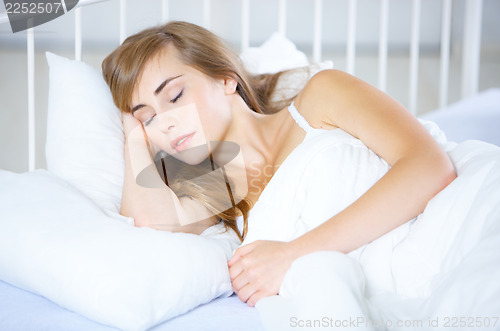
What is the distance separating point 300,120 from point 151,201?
1.09 feet

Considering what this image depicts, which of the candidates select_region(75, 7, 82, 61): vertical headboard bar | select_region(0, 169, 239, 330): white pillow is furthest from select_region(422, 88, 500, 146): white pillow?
select_region(75, 7, 82, 61): vertical headboard bar

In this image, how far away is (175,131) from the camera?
94cm

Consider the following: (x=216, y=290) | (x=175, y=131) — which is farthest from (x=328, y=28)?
(x=216, y=290)

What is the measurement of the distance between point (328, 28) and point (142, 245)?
1576 mm

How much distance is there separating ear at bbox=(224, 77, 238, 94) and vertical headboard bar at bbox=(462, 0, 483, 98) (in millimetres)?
→ 1267

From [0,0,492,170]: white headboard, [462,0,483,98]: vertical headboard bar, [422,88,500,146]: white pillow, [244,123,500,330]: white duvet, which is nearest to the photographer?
[244,123,500,330]: white duvet

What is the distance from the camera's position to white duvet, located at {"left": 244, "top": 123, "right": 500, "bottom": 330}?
53 cm

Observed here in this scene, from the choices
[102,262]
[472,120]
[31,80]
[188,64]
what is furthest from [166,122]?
[472,120]

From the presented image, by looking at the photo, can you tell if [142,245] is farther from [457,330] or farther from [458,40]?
[458,40]

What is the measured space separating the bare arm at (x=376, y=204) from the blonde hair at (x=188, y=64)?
8.4 inches

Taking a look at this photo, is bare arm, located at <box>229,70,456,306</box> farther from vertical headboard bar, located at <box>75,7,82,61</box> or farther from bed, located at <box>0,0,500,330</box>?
vertical headboard bar, located at <box>75,7,82,61</box>

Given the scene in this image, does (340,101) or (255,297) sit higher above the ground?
(340,101)

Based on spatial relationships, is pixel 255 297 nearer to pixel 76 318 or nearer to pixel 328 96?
pixel 76 318

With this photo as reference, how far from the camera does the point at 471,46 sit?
191 centimetres
